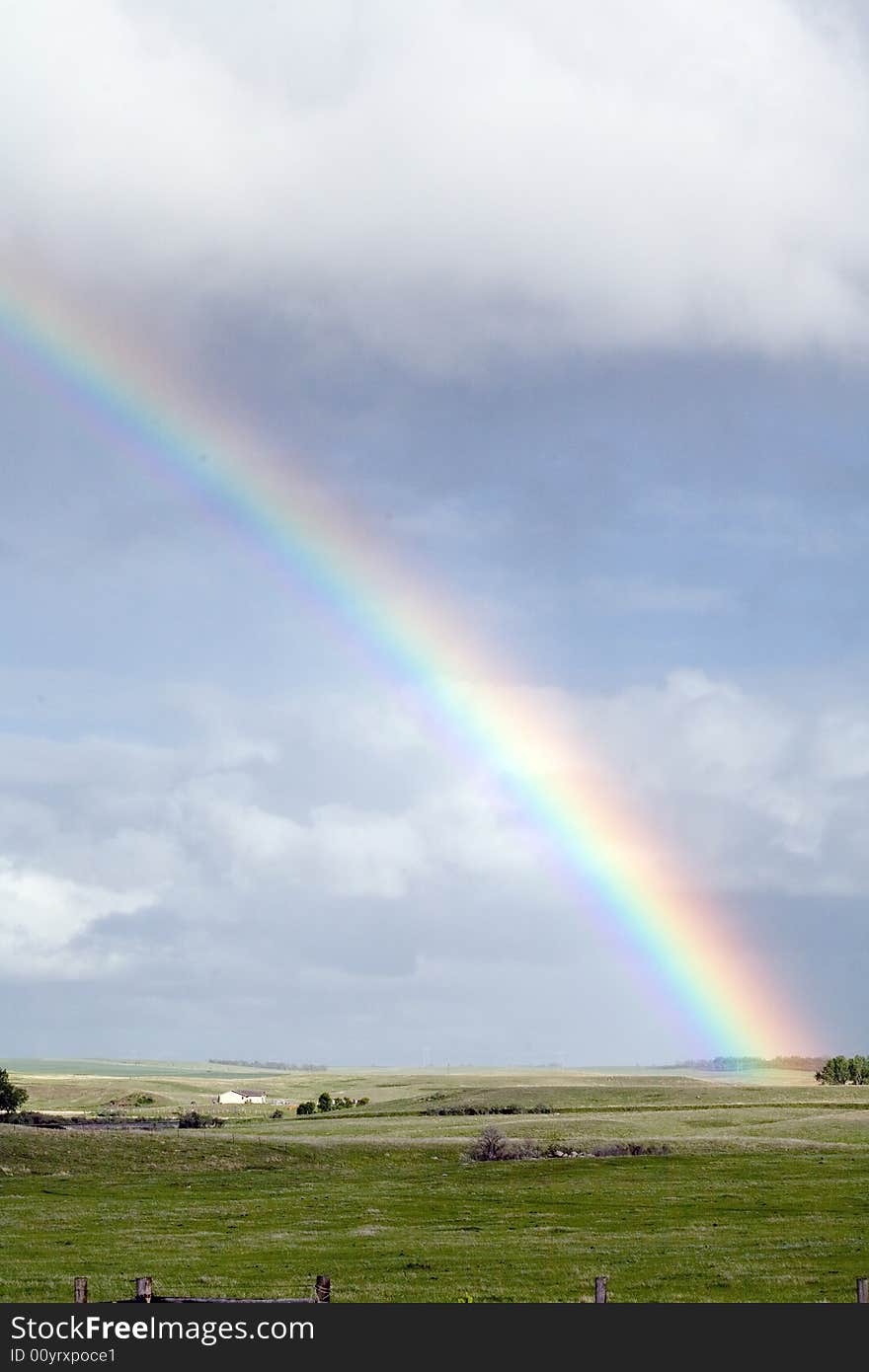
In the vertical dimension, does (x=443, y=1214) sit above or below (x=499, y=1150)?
above

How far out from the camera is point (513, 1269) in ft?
135

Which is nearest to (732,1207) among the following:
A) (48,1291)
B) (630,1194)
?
(630,1194)

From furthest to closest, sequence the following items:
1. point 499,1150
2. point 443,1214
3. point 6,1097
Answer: point 6,1097, point 499,1150, point 443,1214

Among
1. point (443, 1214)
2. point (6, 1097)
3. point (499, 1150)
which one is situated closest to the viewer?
point (443, 1214)

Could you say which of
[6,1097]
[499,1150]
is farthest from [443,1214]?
[6,1097]

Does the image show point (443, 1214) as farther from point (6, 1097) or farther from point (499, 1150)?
point (6, 1097)

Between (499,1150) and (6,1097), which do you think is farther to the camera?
(6,1097)

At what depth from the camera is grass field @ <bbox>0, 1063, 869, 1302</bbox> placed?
39281 mm

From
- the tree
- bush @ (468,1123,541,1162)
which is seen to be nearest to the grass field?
bush @ (468,1123,541,1162)

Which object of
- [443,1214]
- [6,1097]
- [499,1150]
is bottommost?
[6,1097]

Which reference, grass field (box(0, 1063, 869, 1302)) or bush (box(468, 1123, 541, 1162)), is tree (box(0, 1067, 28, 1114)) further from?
bush (box(468, 1123, 541, 1162))

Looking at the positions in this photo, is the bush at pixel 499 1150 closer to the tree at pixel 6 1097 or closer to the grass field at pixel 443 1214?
the grass field at pixel 443 1214

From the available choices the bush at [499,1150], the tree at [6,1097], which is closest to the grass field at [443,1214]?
the bush at [499,1150]

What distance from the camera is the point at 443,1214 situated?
58.5 m
